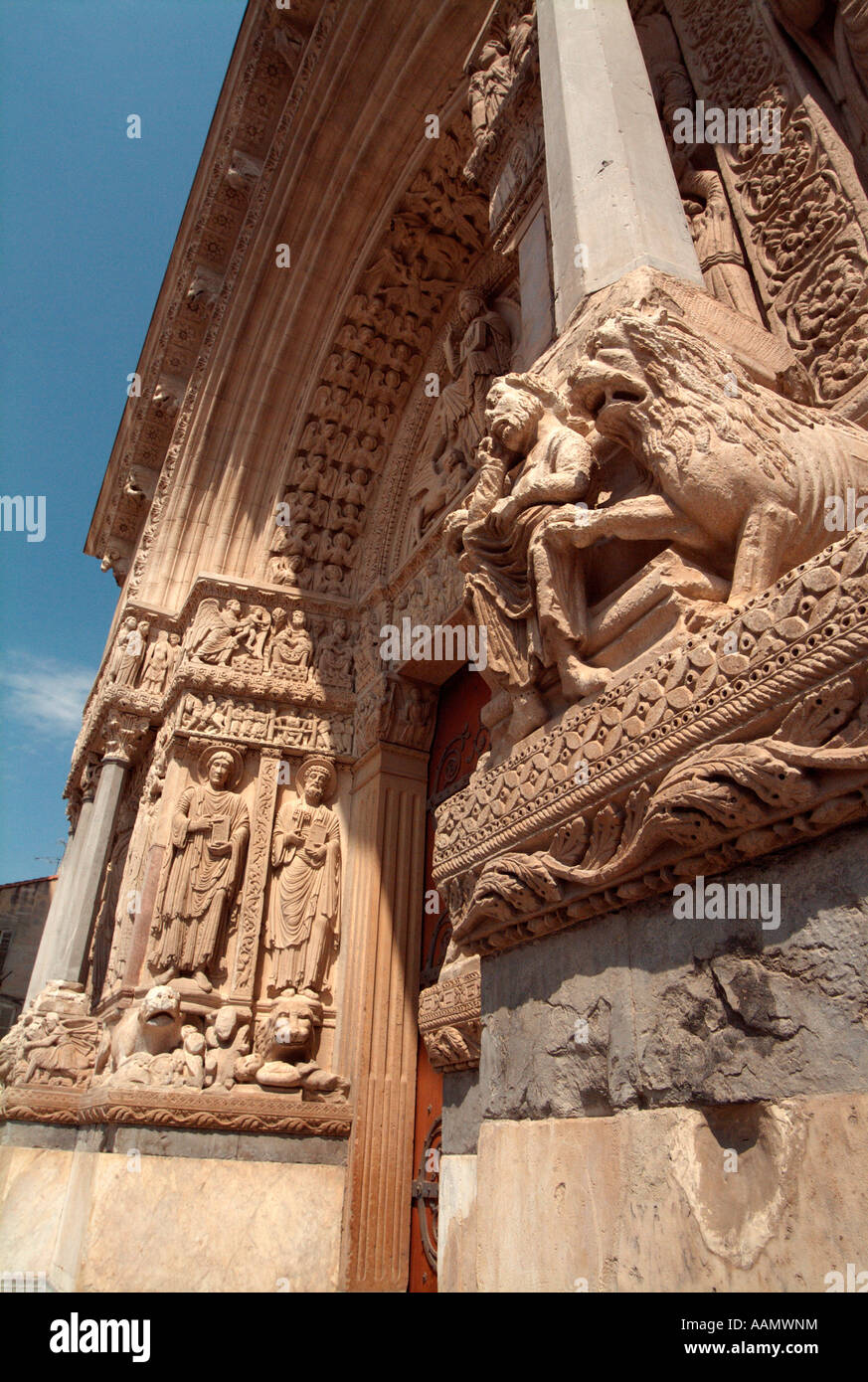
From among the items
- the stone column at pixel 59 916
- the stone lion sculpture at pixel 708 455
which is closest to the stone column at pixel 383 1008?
the stone column at pixel 59 916

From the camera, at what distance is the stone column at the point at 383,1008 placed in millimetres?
5367

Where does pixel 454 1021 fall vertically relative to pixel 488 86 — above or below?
below

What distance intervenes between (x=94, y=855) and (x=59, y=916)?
690mm

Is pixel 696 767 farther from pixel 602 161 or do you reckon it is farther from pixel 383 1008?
pixel 383 1008

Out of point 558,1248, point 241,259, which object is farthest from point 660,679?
point 241,259

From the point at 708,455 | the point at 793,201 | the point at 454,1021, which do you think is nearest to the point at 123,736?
the point at 454,1021

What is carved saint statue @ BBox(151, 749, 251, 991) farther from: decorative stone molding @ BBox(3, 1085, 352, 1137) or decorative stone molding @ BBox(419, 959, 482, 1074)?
decorative stone molding @ BBox(419, 959, 482, 1074)

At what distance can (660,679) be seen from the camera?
1693 mm

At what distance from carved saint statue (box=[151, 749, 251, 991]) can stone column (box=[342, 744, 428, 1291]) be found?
0.90 m

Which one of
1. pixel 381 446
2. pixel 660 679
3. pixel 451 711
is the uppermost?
pixel 381 446

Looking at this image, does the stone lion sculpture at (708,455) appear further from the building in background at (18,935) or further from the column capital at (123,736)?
the building in background at (18,935)

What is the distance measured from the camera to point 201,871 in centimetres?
619

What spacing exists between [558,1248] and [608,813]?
2.71 ft
